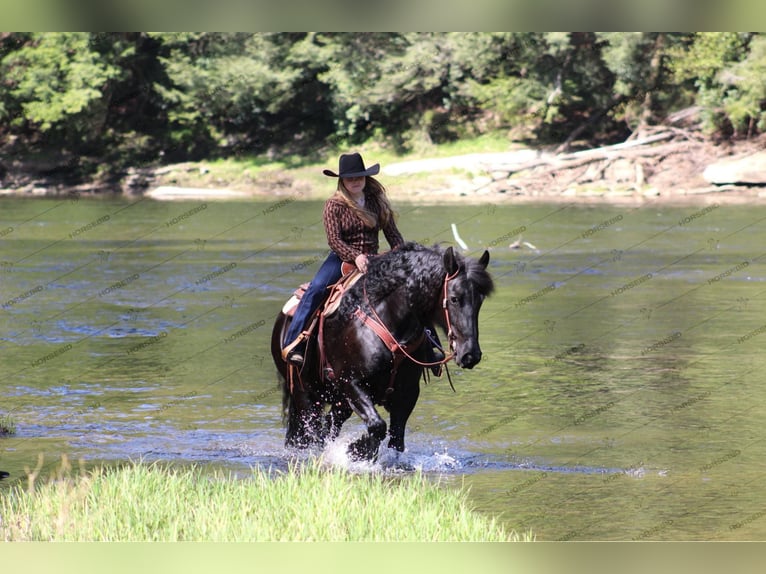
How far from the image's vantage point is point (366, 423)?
31.9 ft

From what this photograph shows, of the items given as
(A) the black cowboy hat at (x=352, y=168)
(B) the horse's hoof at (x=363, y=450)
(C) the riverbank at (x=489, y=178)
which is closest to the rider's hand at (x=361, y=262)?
(A) the black cowboy hat at (x=352, y=168)

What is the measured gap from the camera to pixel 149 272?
24719 millimetres

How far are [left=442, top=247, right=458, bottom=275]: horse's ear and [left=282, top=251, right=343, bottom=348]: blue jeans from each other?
135cm

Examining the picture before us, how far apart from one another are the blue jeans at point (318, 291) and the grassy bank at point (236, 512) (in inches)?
61.7

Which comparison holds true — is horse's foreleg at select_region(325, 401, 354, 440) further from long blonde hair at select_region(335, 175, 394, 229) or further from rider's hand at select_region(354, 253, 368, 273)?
long blonde hair at select_region(335, 175, 394, 229)

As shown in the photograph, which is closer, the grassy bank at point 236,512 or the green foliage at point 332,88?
the grassy bank at point 236,512

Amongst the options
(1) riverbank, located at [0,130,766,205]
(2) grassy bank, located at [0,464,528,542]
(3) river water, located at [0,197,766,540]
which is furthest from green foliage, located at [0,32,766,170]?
(2) grassy bank, located at [0,464,528,542]

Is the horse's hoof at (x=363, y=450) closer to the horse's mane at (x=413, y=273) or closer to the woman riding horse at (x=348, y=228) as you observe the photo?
the woman riding horse at (x=348, y=228)

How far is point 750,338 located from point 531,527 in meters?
9.06

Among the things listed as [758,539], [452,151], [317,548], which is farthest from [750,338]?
[452,151]

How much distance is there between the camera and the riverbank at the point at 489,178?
130ft

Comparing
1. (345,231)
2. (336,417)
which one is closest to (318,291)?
(345,231)

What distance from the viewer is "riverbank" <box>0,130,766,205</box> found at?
39594mm

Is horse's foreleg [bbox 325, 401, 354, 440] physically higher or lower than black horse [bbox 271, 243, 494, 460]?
lower
